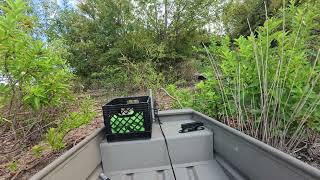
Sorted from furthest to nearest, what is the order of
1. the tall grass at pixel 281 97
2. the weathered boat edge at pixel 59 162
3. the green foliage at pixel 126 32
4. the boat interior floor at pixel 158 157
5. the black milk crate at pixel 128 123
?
the green foliage at pixel 126 32
the black milk crate at pixel 128 123
the boat interior floor at pixel 158 157
the tall grass at pixel 281 97
the weathered boat edge at pixel 59 162

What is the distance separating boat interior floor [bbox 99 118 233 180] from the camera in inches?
58.0

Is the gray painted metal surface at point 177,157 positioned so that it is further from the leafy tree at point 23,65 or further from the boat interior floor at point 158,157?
the leafy tree at point 23,65

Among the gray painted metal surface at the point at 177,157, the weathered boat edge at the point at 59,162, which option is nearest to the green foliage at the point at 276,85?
the gray painted metal surface at the point at 177,157

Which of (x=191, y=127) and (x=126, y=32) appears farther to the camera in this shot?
(x=126, y=32)

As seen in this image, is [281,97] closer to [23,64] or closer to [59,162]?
[59,162]

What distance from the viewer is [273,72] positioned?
4.93ft

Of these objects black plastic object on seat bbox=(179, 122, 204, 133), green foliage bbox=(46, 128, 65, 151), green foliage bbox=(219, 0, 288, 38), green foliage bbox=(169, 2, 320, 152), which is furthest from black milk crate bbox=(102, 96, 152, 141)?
green foliage bbox=(219, 0, 288, 38)

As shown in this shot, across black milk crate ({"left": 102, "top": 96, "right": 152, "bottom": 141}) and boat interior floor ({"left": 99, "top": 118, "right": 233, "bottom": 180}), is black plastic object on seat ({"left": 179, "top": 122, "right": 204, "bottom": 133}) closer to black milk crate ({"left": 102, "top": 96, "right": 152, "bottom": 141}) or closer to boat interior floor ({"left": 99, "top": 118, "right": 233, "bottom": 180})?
boat interior floor ({"left": 99, "top": 118, "right": 233, "bottom": 180})

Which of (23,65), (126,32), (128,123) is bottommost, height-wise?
(128,123)

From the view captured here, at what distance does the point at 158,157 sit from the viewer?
1531 millimetres

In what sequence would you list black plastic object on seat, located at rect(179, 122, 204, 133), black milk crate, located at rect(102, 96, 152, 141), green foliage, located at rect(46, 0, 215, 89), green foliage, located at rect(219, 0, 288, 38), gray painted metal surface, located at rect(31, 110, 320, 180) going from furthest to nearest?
green foliage, located at rect(219, 0, 288, 38), green foliage, located at rect(46, 0, 215, 89), black plastic object on seat, located at rect(179, 122, 204, 133), black milk crate, located at rect(102, 96, 152, 141), gray painted metal surface, located at rect(31, 110, 320, 180)

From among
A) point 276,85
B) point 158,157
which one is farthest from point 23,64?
point 276,85

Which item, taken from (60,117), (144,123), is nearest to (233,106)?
(144,123)

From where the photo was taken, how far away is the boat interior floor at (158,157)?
1.47 metres
